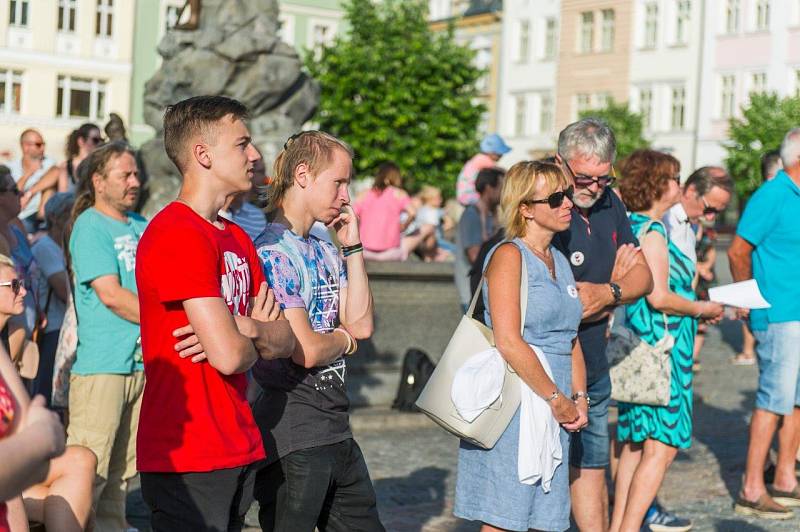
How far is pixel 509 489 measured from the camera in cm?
514

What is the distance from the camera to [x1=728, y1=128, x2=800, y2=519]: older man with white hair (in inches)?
316

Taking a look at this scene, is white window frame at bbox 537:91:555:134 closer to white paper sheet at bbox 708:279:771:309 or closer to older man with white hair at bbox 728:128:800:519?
older man with white hair at bbox 728:128:800:519

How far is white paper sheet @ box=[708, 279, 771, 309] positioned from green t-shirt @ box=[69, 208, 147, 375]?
3030mm

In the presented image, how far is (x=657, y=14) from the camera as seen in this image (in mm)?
57531

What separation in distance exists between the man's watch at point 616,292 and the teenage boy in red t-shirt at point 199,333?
2.17 meters

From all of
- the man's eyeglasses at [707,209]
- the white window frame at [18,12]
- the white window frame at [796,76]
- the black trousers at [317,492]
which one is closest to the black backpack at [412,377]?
the man's eyeglasses at [707,209]

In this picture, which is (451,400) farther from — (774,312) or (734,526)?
(774,312)

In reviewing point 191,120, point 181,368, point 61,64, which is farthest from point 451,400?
point 61,64

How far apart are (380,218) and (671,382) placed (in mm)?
7007

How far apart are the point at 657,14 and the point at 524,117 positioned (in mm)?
9027

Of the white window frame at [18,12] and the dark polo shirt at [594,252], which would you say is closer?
the dark polo shirt at [594,252]

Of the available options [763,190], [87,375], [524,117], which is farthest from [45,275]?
[524,117]

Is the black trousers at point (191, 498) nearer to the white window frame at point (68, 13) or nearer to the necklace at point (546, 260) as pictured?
the necklace at point (546, 260)

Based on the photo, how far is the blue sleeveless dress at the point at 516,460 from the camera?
16.9ft
